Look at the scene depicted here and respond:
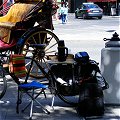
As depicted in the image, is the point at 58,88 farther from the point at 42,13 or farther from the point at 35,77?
the point at 42,13

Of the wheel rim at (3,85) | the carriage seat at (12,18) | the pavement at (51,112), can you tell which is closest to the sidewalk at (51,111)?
the pavement at (51,112)

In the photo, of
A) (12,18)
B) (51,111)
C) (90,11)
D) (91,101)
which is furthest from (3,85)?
(90,11)

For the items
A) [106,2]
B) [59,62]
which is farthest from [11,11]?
[106,2]

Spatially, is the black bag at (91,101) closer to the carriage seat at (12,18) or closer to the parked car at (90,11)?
the carriage seat at (12,18)

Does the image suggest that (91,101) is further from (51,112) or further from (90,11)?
(90,11)

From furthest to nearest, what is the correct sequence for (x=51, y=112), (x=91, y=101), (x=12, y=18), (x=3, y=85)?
(x=12, y=18), (x=3, y=85), (x=51, y=112), (x=91, y=101)

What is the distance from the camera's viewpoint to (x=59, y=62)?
6562 mm

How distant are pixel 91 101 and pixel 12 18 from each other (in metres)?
4.26

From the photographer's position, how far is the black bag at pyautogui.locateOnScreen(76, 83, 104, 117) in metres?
5.95

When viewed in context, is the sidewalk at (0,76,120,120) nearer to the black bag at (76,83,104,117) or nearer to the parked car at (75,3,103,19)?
the black bag at (76,83,104,117)

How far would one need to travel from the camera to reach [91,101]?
596 centimetres

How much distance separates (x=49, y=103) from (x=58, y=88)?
476 mm

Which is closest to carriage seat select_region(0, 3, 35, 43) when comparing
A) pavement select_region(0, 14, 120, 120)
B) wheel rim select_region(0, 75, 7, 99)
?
pavement select_region(0, 14, 120, 120)

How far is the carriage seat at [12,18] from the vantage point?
356 inches
